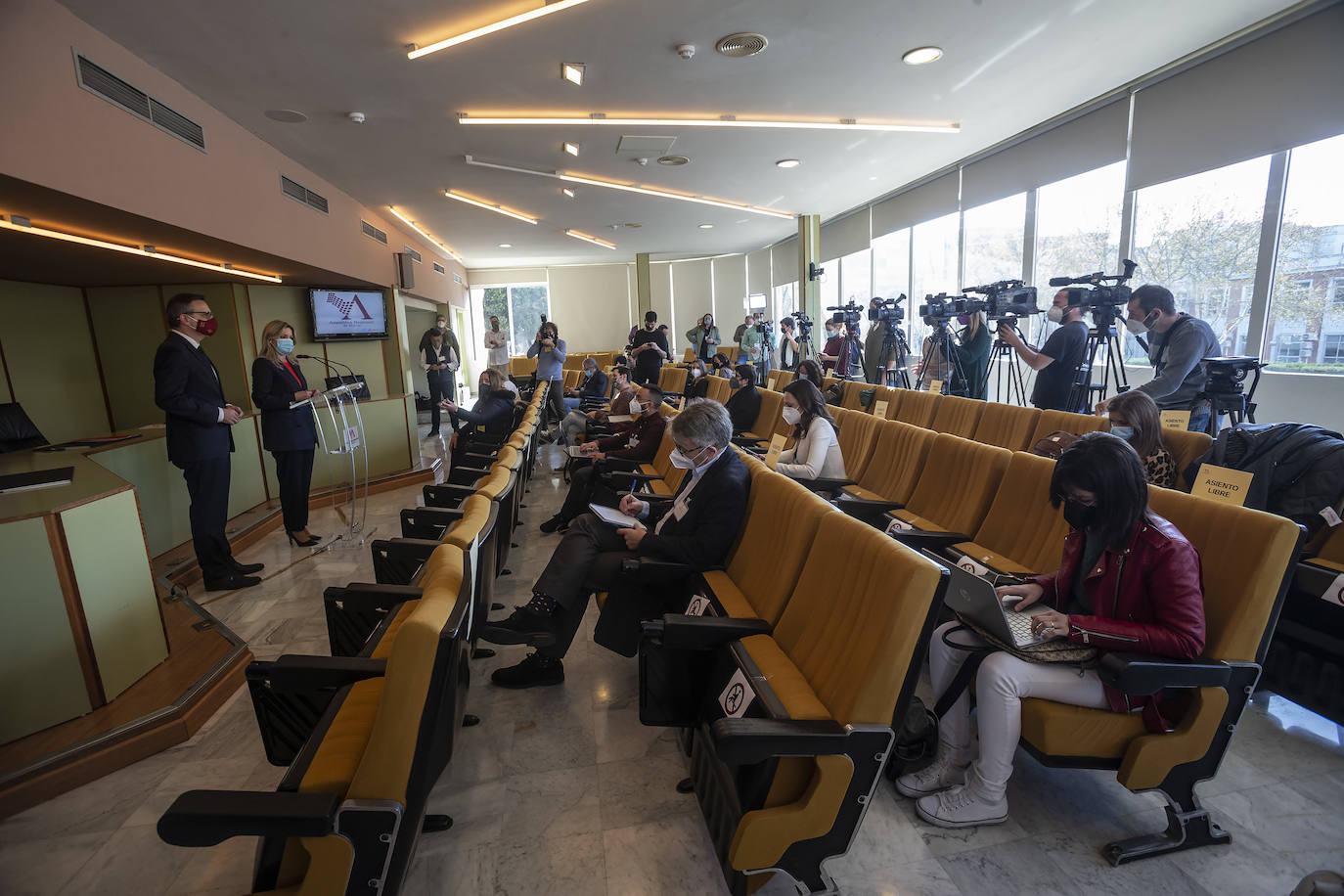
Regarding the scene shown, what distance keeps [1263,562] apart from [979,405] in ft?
9.33

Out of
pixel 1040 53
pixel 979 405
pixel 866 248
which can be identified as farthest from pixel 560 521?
pixel 866 248

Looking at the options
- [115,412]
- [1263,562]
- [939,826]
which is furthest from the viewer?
[115,412]

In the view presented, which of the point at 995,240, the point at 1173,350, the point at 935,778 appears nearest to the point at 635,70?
the point at 1173,350

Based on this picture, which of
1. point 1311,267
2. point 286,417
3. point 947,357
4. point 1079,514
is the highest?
point 1311,267

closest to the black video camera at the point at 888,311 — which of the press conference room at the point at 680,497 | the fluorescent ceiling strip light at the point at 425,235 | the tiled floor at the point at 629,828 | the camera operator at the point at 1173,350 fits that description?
the press conference room at the point at 680,497

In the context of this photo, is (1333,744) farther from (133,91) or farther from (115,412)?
(115,412)

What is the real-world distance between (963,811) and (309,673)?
1772 millimetres

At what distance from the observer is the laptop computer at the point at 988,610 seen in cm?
153

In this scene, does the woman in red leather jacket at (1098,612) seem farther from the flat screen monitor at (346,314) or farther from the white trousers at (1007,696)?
the flat screen monitor at (346,314)

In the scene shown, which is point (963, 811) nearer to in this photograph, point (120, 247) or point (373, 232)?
point (120, 247)

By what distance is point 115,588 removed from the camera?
2.31m

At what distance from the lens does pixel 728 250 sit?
14.7 metres

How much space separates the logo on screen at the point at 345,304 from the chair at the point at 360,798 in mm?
6781

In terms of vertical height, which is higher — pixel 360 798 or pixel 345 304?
pixel 345 304
